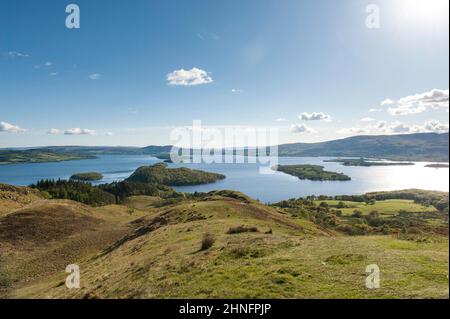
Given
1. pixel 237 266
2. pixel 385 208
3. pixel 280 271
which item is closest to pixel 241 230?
pixel 237 266

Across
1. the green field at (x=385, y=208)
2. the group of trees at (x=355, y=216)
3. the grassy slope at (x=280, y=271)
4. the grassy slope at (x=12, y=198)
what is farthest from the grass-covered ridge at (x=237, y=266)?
the green field at (x=385, y=208)

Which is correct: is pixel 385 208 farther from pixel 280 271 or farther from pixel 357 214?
pixel 280 271

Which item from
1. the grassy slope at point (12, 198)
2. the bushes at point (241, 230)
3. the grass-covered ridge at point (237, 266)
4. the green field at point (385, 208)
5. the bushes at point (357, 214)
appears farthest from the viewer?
the green field at point (385, 208)

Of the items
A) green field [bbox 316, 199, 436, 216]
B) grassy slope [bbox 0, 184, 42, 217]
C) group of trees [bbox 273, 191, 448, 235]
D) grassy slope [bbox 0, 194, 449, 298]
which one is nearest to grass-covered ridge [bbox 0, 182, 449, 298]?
grassy slope [bbox 0, 194, 449, 298]

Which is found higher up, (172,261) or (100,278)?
(172,261)

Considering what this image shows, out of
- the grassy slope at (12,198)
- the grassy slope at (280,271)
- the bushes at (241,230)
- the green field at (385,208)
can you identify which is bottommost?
the green field at (385,208)

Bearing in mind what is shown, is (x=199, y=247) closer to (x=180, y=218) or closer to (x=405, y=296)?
(x=405, y=296)

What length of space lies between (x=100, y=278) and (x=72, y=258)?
71.3 feet

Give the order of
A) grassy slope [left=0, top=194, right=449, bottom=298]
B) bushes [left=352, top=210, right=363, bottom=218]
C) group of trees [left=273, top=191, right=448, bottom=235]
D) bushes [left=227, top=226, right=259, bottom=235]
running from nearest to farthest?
grassy slope [left=0, top=194, right=449, bottom=298]
bushes [left=227, top=226, right=259, bottom=235]
group of trees [left=273, top=191, right=448, bottom=235]
bushes [left=352, top=210, right=363, bottom=218]

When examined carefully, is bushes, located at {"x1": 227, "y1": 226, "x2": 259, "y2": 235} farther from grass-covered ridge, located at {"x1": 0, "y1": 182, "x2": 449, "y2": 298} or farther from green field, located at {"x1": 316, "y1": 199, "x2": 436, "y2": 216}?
green field, located at {"x1": 316, "y1": 199, "x2": 436, "y2": 216}

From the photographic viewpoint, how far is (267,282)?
46.3 feet

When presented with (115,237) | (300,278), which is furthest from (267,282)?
(115,237)

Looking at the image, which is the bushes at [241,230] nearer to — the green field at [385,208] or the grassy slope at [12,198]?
the grassy slope at [12,198]

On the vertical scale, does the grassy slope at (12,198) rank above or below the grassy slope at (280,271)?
below
